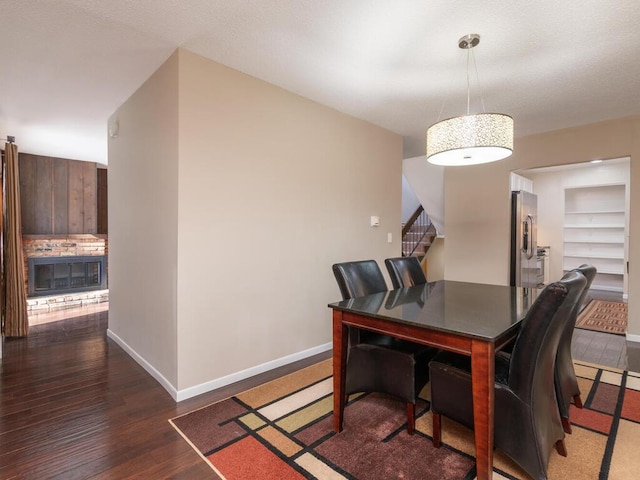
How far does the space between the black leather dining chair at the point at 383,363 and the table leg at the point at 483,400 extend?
443mm

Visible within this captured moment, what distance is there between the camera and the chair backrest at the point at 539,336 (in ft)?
4.50

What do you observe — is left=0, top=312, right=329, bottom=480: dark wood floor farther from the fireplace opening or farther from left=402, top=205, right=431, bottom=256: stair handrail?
left=402, top=205, right=431, bottom=256: stair handrail

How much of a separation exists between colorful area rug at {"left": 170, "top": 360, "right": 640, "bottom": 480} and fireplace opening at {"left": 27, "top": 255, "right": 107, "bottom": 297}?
4634 mm

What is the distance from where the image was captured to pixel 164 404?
7.50ft

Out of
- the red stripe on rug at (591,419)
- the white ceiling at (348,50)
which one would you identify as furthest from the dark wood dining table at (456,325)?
the white ceiling at (348,50)

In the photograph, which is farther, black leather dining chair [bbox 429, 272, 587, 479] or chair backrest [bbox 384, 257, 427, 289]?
chair backrest [bbox 384, 257, 427, 289]

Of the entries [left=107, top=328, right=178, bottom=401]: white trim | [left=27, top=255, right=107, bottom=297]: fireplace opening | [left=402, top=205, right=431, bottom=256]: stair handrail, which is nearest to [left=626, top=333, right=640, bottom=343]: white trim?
[left=402, top=205, right=431, bottom=256]: stair handrail

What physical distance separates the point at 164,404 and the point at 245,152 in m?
1.94

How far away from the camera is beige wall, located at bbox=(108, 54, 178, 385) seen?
2.42 metres

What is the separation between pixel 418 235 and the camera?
25.7 ft

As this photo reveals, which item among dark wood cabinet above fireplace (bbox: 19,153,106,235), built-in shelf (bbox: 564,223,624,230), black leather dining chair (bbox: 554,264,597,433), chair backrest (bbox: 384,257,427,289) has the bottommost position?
black leather dining chair (bbox: 554,264,597,433)

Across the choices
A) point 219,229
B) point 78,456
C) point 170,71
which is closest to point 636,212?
point 219,229

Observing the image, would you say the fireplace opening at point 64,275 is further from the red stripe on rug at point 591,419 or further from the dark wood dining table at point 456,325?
the red stripe on rug at point 591,419

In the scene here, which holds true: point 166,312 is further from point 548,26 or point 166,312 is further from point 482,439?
point 548,26
